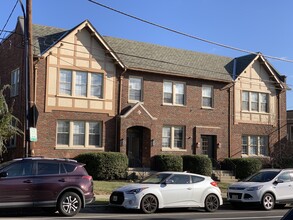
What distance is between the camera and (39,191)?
13.4 metres

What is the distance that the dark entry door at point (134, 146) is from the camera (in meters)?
28.3

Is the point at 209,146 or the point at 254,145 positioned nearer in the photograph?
the point at 209,146

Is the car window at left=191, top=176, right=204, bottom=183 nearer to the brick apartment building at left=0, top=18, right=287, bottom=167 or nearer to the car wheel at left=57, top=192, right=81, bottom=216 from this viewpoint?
the car wheel at left=57, top=192, right=81, bottom=216

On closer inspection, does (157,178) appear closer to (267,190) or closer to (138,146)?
(267,190)

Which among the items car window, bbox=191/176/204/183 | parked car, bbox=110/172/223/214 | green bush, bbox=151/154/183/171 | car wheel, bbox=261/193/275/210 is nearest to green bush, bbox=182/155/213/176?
green bush, bbox=151/154/183/171

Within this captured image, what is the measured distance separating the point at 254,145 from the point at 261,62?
6.32 meters

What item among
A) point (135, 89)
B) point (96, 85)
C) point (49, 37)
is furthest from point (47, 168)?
point (135, 89)

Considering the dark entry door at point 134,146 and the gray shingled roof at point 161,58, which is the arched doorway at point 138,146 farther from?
the gray shingled roof at point 161,58

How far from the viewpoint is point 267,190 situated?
17391mm

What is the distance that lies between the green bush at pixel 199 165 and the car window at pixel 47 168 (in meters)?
15.2

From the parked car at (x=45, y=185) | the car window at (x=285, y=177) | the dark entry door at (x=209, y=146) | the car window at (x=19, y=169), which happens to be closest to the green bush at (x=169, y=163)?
the dark entry door at (x=209, y=146)

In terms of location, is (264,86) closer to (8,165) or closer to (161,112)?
(161,112)

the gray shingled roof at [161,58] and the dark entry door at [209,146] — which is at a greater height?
the gray shingled roof at [161,58]

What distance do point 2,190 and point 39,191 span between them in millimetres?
1091
